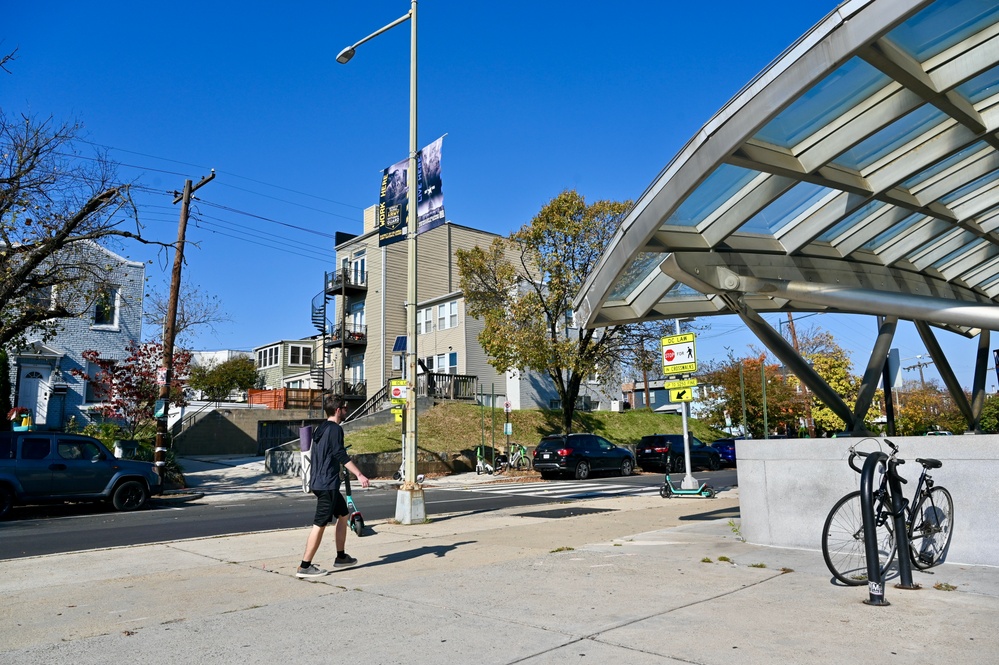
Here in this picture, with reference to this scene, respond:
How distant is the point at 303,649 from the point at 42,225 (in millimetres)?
17370

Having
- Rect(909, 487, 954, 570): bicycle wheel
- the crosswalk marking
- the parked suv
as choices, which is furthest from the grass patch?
Rect(909, 487, 954, 570): bicycle wheel

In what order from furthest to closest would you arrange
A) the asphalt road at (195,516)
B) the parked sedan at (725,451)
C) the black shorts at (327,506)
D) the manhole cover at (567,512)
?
1. the parked sedan at (725,451)
2. the manhole cover at (567,512)
3. the asphalt road at (195,516)
4. the black shorts at (327,506)

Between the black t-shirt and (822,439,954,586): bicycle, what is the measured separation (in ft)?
14.8

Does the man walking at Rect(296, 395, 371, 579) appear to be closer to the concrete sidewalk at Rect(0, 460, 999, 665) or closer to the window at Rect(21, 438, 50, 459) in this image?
the concrete sidewalk at Rect(0, 460, 999, 665)

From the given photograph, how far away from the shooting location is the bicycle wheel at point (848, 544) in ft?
20.9

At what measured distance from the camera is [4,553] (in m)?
10.1

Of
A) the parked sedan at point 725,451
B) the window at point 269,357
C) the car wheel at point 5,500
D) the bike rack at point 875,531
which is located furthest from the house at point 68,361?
the bike rack at point 875,531

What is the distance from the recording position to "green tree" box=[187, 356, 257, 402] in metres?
55.8

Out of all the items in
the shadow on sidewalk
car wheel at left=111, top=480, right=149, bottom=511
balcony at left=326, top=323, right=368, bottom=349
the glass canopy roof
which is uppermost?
balcony at left=326, top=323, right=368, bottom=349

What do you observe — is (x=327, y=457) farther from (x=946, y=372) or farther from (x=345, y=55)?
(x=946, y=372)

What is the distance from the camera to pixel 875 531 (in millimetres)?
5715

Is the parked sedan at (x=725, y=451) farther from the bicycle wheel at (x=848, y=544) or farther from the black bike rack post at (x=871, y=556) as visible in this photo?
the black bike rack post at (x=871, y=556)

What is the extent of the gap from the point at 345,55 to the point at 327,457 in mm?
9788

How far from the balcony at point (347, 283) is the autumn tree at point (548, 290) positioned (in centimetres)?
1299
